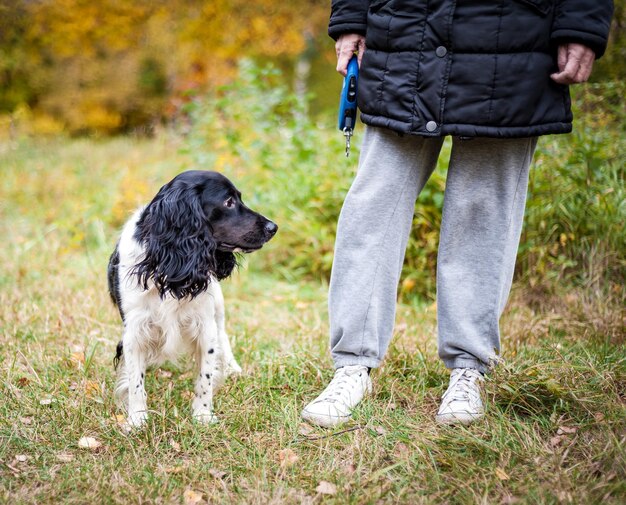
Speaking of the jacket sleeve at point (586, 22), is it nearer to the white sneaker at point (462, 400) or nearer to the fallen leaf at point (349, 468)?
the white sneaker at point (462, 400)

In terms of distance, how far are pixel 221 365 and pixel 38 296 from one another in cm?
175

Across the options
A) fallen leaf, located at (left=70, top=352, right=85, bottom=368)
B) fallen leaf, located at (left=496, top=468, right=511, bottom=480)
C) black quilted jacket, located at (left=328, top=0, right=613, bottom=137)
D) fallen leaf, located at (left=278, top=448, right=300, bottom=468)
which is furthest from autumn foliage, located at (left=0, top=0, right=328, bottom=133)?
fallen leaf, located at (left=496, top=468, right=511, bottom=480)

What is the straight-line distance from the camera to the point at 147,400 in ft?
8.30

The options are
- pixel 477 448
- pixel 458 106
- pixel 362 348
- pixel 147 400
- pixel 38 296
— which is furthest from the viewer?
pixel 38 296

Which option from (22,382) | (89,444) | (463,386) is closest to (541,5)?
(463,386)

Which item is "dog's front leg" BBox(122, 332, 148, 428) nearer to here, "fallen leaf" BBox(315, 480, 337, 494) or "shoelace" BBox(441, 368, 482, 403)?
"fallen leaf" BBox(315, 480, 337, 494)

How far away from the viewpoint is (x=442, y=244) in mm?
2367

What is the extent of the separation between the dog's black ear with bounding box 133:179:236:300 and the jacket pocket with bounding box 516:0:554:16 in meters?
1.45

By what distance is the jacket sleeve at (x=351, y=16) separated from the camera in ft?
7.34

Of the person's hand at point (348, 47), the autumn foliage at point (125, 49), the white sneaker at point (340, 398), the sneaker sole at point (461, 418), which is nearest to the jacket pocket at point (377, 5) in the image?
the person's hand at point (348, 47)

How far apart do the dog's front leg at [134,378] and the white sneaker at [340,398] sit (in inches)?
26.4

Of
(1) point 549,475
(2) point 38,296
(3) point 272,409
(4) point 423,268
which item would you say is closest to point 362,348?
(3) point 272,409

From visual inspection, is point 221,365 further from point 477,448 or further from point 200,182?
point 477,448

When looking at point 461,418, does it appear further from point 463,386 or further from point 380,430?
point 380,430
